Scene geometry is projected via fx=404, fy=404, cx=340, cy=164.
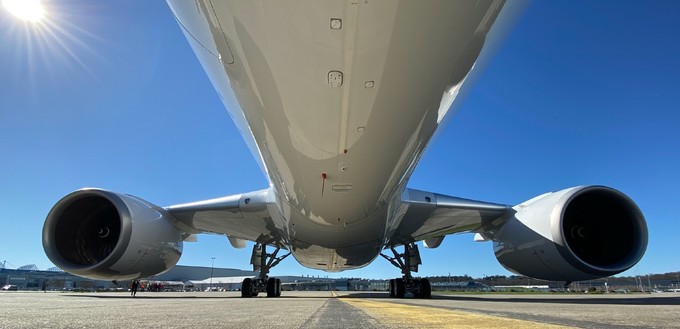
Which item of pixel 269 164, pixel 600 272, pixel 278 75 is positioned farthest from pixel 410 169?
pixel 600 272

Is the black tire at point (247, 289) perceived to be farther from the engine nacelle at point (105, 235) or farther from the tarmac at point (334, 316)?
the tarmac at point (334, 316)

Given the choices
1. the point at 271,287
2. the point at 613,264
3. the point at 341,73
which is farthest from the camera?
the point at 271,287

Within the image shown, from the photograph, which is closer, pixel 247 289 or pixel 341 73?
pixel 341 73

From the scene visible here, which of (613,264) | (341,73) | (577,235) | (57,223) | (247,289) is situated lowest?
(247,289)

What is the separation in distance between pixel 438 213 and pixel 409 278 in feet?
8.55

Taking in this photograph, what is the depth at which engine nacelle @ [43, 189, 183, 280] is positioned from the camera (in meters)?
8.51

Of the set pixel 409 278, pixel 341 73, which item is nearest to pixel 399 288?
pixel 409 278

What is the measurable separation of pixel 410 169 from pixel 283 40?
130 inches

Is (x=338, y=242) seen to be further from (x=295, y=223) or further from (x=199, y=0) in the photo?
(x=199, y=0)

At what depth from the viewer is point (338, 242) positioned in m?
8.31

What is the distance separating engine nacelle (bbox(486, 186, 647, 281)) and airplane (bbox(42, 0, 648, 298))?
30 mm

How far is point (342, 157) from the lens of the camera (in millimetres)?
4617

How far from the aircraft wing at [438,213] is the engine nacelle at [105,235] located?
229 inches

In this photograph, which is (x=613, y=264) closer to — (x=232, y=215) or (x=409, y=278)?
(x=409, y=278)
